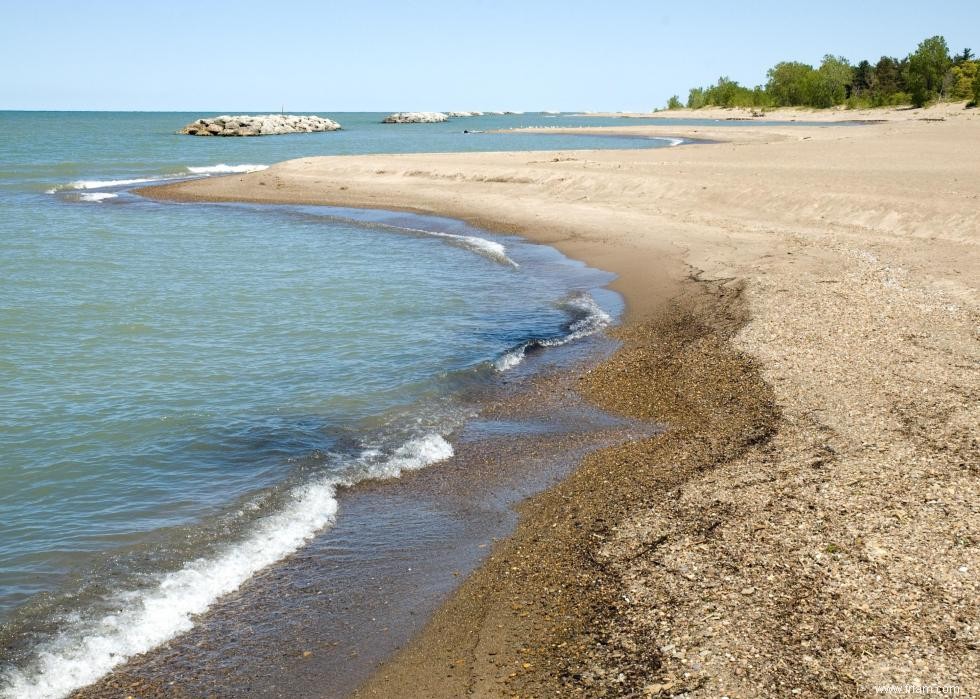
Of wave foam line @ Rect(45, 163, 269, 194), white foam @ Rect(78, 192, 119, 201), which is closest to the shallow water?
white foam @ Rect(78, 192, 119, 201)

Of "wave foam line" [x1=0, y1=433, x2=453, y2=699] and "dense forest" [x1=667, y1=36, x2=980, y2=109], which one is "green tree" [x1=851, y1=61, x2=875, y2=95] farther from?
"wave foam line" [x1=0, y1=433, x2=453, y2=699]

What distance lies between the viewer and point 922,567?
21.0 ft

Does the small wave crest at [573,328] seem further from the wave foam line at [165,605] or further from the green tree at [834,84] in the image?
the green tree at [834,84]

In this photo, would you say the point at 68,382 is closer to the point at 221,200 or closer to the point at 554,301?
the point at 554,301

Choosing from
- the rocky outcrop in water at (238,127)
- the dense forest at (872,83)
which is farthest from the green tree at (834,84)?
the rocky outcrop in water at (238,127)

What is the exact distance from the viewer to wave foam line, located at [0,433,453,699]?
6.15 meters

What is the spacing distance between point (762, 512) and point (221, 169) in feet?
187

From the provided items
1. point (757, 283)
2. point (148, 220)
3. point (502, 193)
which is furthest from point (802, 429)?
point (148, 220)

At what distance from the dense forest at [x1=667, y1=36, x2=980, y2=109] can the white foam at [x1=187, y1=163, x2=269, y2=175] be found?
86232mm

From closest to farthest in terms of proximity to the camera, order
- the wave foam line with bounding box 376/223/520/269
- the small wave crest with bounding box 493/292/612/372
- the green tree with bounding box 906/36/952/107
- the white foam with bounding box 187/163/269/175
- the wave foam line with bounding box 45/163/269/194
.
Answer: the small wave crest with bounding box 493/292/612/372 < the wave foam line with bounding box 376/223/520/269 < the wave foam line with bounding box 45/163/269/194 < the white foam with bounding box 187/163/269/175 < the green tree with bounding box 906/36/952/107

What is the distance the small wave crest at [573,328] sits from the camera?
14.5 meters

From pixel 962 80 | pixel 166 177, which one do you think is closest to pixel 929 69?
pixel 962 80

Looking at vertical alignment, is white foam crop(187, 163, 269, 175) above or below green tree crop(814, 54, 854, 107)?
below

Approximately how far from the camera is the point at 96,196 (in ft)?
136
